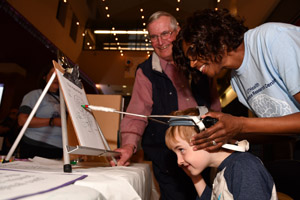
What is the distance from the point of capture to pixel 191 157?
97cm

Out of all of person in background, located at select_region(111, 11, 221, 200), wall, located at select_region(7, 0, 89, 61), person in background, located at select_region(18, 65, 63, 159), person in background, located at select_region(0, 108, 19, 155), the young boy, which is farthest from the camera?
wall, located at select_region(7, 0, 89, 61)

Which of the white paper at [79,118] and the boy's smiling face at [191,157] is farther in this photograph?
the boy's smiling face at [191,157]

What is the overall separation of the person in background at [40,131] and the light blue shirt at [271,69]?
144cm

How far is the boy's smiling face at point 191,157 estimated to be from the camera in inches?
37.8

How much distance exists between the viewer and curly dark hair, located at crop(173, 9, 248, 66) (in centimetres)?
96

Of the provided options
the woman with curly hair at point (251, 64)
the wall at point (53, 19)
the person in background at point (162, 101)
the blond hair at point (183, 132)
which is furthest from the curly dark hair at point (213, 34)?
the wall at point (53, 19)

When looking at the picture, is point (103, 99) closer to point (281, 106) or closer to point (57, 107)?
point (57, 107)

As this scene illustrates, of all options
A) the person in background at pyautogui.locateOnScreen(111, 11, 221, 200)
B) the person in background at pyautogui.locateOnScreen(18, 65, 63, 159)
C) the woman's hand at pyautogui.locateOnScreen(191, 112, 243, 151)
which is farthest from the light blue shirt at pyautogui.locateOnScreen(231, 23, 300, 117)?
the person in background at pyautogui.locateOnScreen(18, 65, 63, 159)

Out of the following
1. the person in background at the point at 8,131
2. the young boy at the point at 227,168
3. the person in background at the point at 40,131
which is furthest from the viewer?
the person in background at the point at 8,131

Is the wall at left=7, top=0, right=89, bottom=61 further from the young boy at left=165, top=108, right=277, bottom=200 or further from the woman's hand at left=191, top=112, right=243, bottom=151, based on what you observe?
the woman's hand at left=191, top=112, right=243, bottom=151

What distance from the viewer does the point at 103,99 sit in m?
1.75

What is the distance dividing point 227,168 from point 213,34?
0.56m

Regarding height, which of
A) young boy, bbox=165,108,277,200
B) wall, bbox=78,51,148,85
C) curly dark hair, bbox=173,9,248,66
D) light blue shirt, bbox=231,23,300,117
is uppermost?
wall, bbox=78,51,148,85

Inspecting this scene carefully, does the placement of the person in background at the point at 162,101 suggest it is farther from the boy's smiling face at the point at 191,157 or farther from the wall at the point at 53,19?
the wall at the point at 53,19
